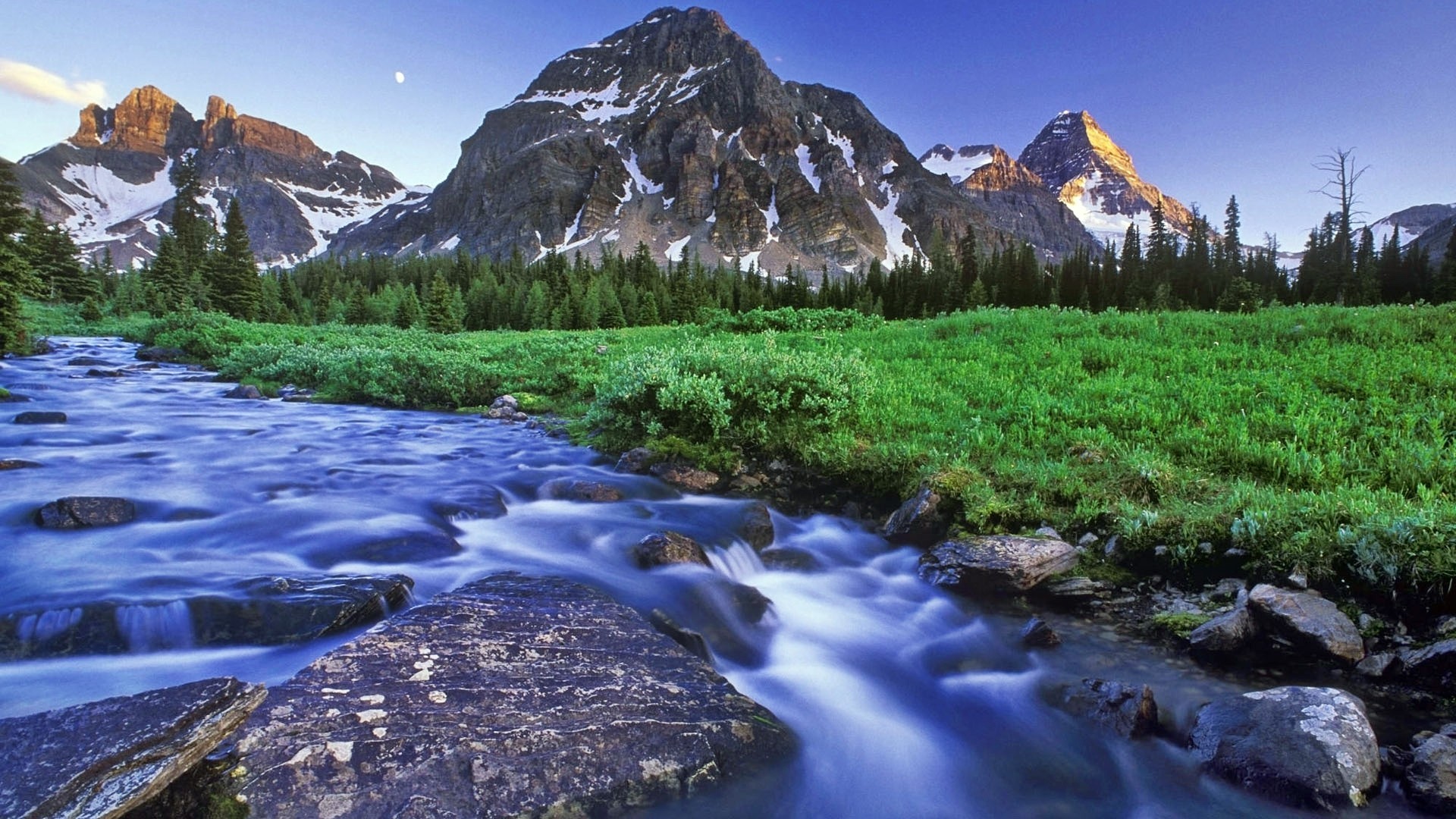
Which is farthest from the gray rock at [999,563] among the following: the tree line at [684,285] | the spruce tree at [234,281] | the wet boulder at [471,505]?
the spruce tree at [234,281]

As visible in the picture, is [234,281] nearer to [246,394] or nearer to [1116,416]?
[246,394]

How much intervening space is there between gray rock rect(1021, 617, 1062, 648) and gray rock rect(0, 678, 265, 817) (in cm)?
549

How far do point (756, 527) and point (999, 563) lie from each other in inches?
113

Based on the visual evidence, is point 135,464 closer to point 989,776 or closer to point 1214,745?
point 989,776

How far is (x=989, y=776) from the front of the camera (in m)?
4.52

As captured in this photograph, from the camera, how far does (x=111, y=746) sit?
2.95 metres

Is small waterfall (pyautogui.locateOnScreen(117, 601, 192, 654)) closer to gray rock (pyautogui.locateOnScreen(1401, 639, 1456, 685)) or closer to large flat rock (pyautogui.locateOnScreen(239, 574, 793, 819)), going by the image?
large flat rock (pyautogui.locateOnScreen(239, 574, 793, 819))

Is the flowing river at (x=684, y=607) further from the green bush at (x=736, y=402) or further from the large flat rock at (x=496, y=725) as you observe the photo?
the green bush at (x=736, y=402)

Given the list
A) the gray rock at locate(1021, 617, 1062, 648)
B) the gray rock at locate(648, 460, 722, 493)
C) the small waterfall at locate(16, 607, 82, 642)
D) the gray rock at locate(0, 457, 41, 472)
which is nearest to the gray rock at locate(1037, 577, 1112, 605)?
the gray rock at locate(1021, 617, 1062, 648)

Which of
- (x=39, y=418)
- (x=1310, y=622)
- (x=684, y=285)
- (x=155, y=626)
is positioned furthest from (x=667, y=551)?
(x=684, y=285)

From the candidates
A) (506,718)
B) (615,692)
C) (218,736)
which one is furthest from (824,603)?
(218,736)

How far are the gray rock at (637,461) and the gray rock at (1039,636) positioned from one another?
6.25m

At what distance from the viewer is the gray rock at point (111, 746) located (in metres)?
2.70

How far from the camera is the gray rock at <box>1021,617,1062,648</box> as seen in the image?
568 centimetres
